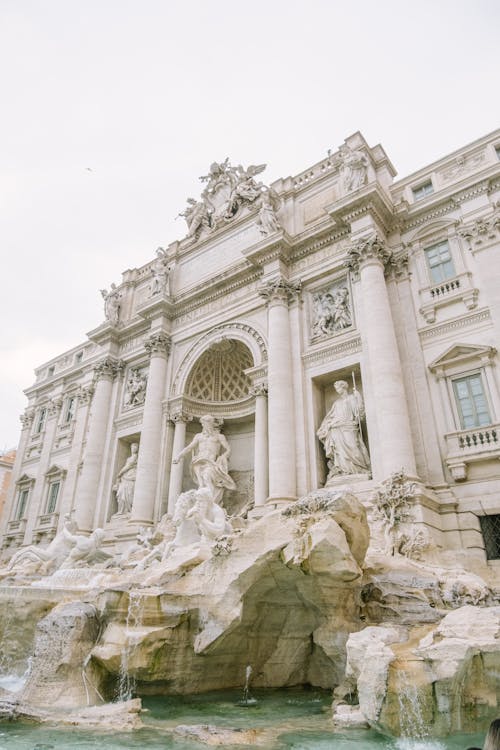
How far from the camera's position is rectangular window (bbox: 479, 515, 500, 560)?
1093cm

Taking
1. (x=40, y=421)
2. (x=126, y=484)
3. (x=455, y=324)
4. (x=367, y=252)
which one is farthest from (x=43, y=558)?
(x=40, y=421)

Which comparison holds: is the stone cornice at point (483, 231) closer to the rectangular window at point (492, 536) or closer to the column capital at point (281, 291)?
the column capital at point (281, 291)

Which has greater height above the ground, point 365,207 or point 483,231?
point 365,207

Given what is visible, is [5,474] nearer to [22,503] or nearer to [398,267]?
[22,503]

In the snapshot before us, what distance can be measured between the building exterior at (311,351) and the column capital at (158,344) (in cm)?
5

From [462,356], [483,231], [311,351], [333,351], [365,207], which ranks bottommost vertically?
[462,356]

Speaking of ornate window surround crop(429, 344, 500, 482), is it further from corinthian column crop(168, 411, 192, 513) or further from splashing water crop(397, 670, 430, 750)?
corinthian column crop(168, 411, 192, 513)

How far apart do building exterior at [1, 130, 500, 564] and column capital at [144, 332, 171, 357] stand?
54 millimetres

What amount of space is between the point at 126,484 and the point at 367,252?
12349 millimetres

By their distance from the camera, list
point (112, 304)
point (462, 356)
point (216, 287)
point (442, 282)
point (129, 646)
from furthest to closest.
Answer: point (112, 304)
point (216, 287)
point (442, 282)
point (462, 356)
point (129, 646)

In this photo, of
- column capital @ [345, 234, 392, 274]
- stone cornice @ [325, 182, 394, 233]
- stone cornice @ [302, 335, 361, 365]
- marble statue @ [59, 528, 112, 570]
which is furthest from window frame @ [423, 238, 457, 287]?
marble statue @ [59, 528, 112, 570]

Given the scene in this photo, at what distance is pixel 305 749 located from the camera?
4426 mm

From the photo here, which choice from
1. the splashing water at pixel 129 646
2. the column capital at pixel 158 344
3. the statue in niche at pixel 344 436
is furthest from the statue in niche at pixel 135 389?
the splashing water at pixel 129 646

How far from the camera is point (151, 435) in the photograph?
698 inches
